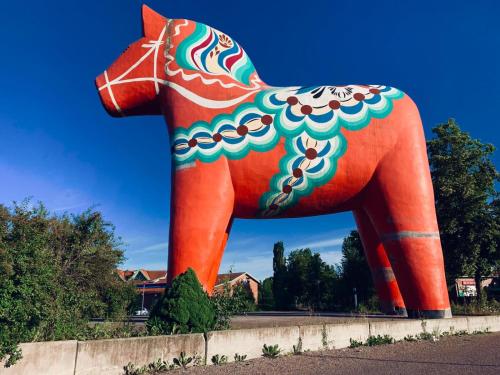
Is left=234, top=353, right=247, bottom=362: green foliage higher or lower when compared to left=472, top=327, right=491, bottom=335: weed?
lower

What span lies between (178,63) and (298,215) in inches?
211

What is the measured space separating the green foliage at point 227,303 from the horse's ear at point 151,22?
7.48 metres

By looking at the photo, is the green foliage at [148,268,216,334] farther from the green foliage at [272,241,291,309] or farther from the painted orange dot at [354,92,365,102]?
the green foliage at [272,241,291,309]

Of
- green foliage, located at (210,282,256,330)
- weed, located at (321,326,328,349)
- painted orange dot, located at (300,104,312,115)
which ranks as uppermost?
painted orange dot, located at (300,104,312,115)

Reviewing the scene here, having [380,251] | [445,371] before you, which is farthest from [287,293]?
[445,371]

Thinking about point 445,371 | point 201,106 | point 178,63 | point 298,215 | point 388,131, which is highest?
point 178,63

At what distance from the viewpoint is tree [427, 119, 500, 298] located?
70.7 ft

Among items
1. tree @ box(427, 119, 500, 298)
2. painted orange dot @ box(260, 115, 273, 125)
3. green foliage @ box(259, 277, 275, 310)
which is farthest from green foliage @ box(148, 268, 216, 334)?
green foliage @ box(259, 277, 275, 310)

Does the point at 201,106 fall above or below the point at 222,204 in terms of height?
above

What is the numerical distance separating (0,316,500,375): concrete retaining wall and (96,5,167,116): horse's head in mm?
7465

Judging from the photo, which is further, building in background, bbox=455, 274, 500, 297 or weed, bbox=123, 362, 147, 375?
building in background, bbox=455, 274, 500, 297

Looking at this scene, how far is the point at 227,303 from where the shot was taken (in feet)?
28.3

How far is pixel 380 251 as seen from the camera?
12703mm

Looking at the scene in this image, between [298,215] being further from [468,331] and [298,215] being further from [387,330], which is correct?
[468,331]
